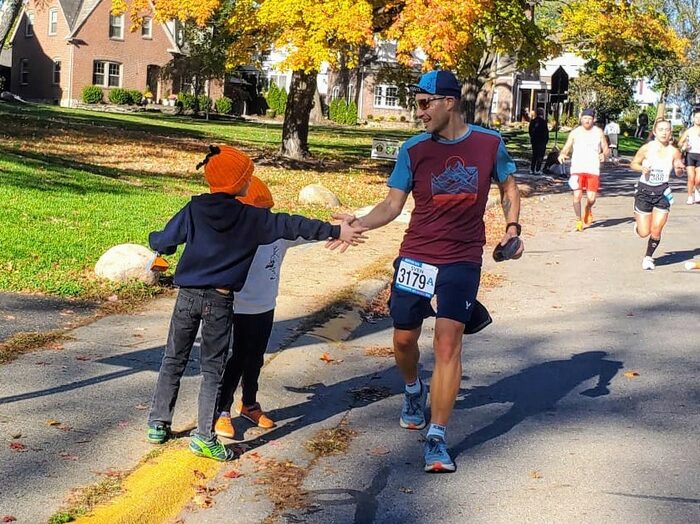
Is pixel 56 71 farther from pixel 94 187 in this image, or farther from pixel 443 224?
pixel 443 224

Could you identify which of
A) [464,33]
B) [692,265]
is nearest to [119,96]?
[464,33]

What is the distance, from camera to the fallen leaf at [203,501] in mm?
5141

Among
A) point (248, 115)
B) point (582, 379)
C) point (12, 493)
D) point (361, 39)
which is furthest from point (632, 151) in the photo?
point (12, 493)

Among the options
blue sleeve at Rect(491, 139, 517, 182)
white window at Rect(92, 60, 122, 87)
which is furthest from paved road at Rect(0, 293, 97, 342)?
white window at Rect(92, 60, 122, 87)

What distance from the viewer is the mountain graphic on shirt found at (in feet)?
19.2

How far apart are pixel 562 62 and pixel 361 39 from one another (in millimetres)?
59226

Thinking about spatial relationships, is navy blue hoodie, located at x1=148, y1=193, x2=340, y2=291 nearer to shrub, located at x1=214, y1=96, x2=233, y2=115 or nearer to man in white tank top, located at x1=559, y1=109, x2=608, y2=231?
man in white tank top, located at x1=559, y1=109, x2=608, y2=231

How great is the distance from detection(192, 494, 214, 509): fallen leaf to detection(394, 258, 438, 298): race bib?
62.4 inches

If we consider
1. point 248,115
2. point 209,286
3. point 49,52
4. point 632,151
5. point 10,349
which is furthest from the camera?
point 248,115

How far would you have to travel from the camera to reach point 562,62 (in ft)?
251

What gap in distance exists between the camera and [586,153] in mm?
17188

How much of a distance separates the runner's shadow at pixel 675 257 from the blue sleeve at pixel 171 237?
385 inches

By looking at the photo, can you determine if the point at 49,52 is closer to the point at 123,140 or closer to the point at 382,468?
the point at 123,140

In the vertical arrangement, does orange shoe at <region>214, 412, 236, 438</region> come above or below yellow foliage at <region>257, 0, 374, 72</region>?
below
